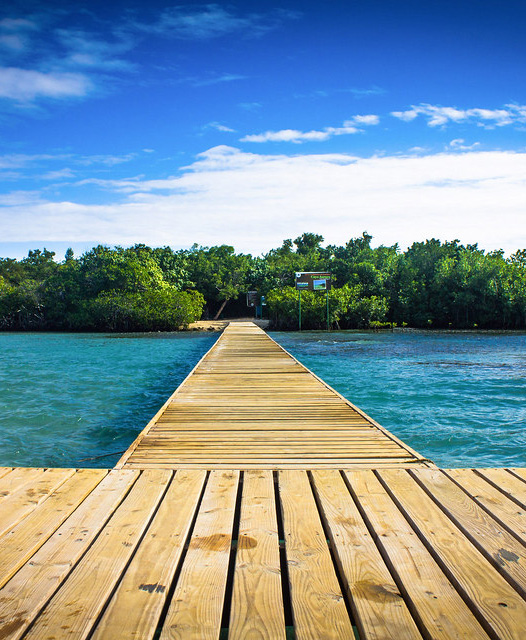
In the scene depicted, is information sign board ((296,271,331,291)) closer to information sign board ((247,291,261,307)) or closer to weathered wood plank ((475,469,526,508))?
information sign board ((247,291,261,307))

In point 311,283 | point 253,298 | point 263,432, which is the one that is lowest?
point 263,432

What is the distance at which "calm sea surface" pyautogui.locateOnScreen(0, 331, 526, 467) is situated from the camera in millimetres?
6109

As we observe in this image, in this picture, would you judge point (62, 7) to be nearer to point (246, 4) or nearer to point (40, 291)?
point (246, 4)

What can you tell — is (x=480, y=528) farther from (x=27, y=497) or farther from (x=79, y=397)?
(x=79, y=397)

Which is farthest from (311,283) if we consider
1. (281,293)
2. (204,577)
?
(204,577)

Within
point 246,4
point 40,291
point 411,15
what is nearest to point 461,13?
point 411,15

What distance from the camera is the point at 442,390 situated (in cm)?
977

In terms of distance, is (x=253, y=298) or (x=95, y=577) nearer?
(x=95, y=577)

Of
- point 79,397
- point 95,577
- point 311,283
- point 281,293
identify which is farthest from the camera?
point 281,293

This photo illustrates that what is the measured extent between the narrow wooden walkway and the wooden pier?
31 millimetres

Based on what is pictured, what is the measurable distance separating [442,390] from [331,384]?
7.54 ft

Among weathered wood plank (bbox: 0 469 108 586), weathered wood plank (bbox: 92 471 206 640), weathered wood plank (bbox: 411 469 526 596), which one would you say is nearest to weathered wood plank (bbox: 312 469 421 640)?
weathered wood plank (bbox: 411 469 526 596)

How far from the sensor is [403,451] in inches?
138

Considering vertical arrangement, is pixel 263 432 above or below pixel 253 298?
below
